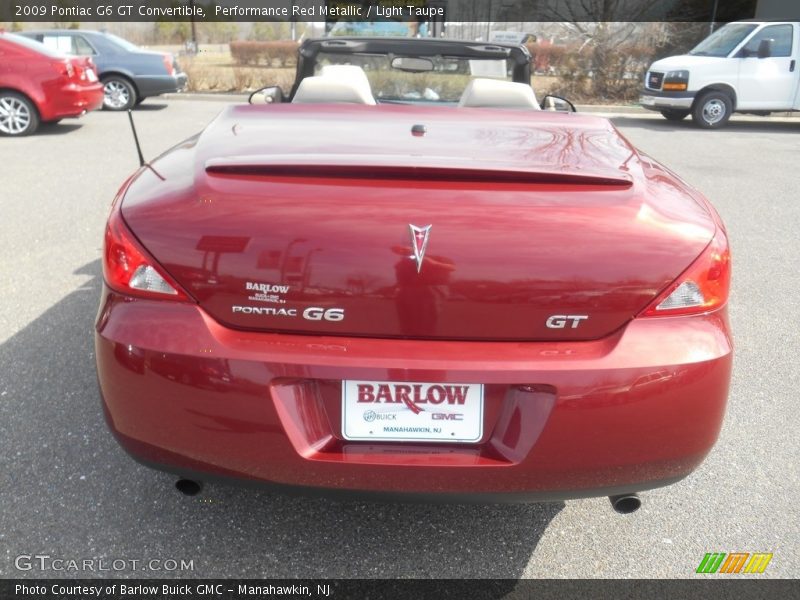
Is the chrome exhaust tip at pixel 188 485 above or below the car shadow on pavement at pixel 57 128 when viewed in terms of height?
above

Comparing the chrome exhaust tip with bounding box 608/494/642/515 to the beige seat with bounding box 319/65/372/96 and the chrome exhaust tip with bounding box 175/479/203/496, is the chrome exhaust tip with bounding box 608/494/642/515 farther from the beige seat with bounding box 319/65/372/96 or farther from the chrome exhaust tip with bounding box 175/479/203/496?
the beige seat with bounding box 319/65/372/96

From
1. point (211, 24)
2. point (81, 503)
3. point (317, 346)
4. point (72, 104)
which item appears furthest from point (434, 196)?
point (211, 24)

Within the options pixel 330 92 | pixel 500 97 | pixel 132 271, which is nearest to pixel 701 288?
pixel 132 271

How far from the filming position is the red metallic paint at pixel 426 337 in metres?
1.80

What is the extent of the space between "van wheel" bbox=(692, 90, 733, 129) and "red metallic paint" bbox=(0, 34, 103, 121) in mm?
10907

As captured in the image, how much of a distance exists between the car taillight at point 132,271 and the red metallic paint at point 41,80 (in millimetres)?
9854

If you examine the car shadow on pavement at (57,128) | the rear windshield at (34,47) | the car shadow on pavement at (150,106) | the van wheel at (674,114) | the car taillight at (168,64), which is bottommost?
the car shadow on pavement at (57,128)

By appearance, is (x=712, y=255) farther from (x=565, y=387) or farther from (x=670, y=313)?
(x=565, y=387)

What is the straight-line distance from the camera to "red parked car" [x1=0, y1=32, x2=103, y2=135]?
403 inches

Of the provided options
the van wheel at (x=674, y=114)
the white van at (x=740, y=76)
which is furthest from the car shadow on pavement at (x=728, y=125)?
the white van at (x=740, y=76)

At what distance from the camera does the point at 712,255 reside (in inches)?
76.4
